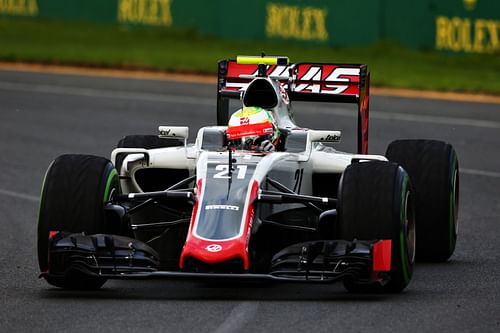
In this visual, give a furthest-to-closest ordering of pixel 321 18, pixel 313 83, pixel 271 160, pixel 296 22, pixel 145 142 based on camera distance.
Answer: pixel 296 22
pixel 321 18
pixel 313 83
pixel 145 142
pixel 271 160

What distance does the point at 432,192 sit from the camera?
11.1 m

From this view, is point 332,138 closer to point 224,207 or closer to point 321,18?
point 224,207

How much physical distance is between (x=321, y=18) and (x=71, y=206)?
20.9 meters

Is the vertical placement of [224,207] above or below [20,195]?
above

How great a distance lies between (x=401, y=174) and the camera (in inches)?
380

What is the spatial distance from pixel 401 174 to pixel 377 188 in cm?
32

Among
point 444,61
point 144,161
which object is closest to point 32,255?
point 144,161

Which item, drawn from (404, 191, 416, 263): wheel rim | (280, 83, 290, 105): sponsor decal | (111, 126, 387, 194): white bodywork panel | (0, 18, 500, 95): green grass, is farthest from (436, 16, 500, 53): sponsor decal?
(404, 191, 416, 263): wheel rim

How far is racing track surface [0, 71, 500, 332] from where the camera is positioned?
8547mm

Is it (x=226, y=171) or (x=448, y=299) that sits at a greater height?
(x=226, y=171)

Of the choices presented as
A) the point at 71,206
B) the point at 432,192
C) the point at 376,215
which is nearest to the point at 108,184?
the point at 71,206

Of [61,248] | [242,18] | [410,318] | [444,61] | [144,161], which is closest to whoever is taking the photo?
[410,318]

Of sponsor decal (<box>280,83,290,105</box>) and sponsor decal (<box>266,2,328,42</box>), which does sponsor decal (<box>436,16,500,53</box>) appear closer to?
sponsor decal (<box>266,2,328,42</box>)

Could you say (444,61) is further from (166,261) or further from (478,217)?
(166,261)
